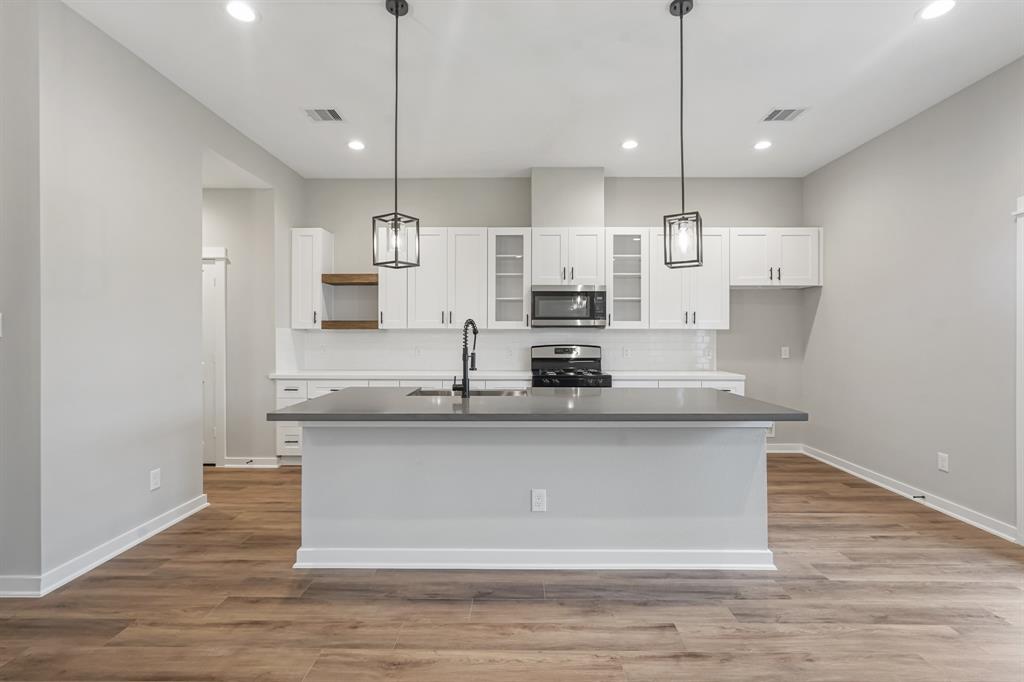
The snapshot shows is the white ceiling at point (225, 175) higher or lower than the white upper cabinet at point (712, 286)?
higher

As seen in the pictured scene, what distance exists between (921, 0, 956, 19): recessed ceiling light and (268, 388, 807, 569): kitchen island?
2.23m

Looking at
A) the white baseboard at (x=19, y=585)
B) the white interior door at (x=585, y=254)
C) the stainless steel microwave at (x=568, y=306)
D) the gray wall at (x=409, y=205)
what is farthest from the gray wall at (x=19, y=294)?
the white interior door at (x=585, y=254)

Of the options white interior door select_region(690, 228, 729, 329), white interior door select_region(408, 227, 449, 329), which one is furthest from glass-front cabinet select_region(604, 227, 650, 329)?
white interior door select_region(408, 227, 449, 329)

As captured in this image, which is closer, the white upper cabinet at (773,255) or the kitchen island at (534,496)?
the kitchen island at (534,496)

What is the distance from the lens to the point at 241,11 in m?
2.74

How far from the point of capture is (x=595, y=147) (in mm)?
4652

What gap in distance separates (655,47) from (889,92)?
1859 mm

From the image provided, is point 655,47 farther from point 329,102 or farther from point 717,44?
point 329,102

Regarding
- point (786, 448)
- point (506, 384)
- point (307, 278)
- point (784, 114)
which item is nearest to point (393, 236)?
point (506, 384)

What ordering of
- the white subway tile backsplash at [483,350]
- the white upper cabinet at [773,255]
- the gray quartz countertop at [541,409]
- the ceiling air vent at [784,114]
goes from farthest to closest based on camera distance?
the white subway tile backsplash at [483,350], the white upper cabinet at [773,255], the ceiling air vent at [784,114], the gray quartz countertop at [541,409]

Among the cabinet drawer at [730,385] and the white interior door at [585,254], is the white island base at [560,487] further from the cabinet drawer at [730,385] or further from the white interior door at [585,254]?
the white interior door at [585,254]

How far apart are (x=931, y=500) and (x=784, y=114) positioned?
10.0 feet

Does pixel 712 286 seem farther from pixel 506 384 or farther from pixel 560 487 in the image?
pixel 560 487

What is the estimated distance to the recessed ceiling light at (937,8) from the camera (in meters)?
2.64
